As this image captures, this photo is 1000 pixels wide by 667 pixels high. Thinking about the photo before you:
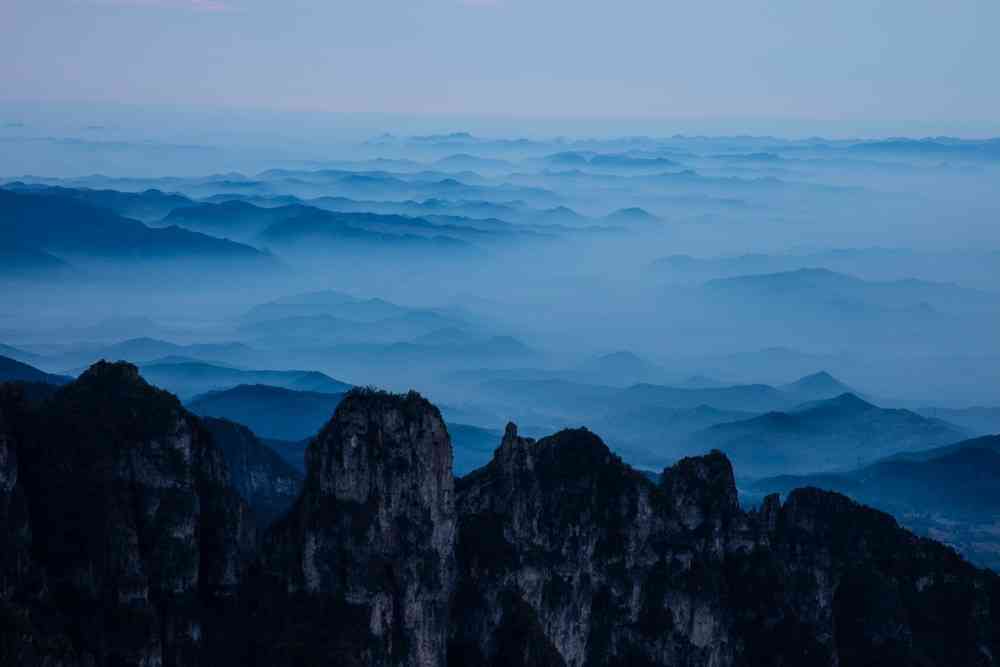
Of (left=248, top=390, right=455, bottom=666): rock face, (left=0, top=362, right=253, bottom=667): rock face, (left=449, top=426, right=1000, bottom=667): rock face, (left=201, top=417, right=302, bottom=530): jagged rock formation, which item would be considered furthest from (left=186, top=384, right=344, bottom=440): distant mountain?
(left=248, top=390, right=455, bottom=666): rock face

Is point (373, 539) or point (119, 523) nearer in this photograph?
point (119, 523)

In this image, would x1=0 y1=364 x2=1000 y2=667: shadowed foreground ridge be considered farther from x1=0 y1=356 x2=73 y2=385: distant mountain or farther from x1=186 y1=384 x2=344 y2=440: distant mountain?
x1=186 y1=384 x2=344 y2=440: distant mountain

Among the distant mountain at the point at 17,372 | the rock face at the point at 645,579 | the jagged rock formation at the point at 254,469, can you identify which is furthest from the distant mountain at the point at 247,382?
the rock face at the point at 645,579

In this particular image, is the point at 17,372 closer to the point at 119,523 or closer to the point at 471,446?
the point at 471,446

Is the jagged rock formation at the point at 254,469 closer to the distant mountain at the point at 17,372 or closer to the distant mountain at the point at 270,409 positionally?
the distant mountain at the point at 17,372

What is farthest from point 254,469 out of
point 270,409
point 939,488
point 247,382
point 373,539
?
point 247,382

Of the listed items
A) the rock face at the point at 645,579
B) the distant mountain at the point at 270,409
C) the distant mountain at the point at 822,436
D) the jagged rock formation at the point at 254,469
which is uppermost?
the rock face at the point at 645,579
